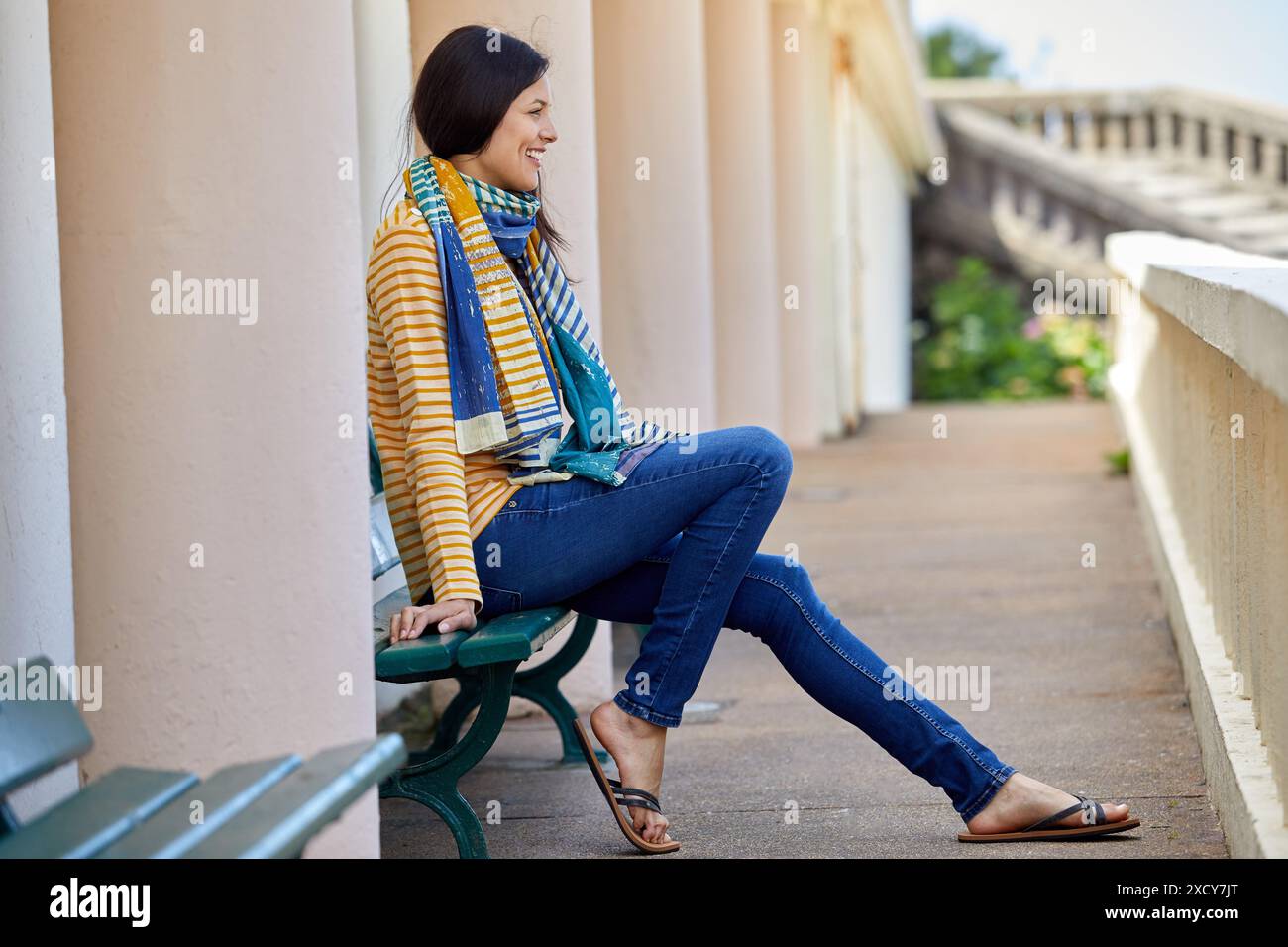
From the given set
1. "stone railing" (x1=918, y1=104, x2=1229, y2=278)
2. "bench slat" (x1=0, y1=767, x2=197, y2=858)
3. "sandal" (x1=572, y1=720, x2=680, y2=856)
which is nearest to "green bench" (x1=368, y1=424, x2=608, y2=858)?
"sandal" (x1=572, y1=720, x2=680, y2=856)

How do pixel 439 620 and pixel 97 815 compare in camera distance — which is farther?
pixel 439 620

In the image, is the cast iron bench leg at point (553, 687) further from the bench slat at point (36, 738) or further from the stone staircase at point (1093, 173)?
the stone staircase at point (1093, 173)

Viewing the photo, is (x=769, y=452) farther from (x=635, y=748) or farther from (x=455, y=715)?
(x=455, y=715)

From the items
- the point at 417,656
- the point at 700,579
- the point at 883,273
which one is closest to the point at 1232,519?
the point at 700,579

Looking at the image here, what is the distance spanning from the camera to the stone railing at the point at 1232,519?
3014 millimetres

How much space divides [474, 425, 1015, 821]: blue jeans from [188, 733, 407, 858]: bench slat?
1.17 meters

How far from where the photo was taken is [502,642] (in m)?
3.20

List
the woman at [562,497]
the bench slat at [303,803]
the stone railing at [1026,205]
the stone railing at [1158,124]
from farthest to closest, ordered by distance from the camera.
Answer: the stone railing at [1026,205], the stone railing at [1158,124], the woman at [562,497], the bench slat at [303,803]

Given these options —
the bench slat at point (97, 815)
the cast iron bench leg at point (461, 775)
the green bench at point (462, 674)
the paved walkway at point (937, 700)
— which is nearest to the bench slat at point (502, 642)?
the green bench at point (462, 674)

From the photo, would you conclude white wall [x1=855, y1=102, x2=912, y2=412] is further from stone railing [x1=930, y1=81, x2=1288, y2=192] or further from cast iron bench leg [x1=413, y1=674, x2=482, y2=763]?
cast iron bench leg [x1=413, y1=674, x2=482, y2=763]

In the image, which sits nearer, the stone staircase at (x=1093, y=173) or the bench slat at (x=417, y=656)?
the bench slat at (x=417, y=656)

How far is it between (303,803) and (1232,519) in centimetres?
260
